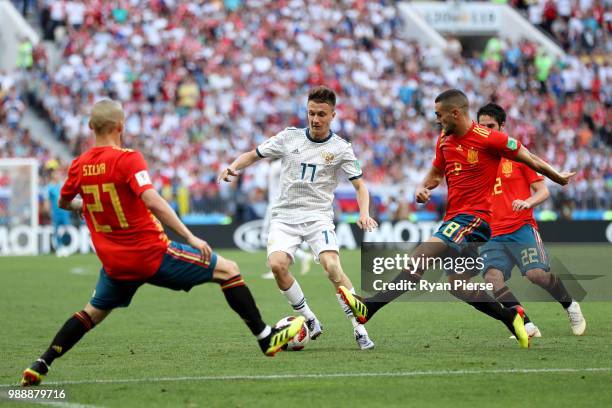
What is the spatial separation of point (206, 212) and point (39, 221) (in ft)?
14.9

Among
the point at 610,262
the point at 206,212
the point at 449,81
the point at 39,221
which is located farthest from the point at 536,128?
the point at 610,262

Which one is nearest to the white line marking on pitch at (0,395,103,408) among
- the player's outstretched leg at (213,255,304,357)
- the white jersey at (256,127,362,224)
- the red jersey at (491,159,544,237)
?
the player's outstretched leg at (213,255,304,357)

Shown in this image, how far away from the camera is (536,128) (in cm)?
3756

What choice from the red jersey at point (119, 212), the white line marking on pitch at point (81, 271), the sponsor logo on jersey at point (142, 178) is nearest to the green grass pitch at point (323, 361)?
the red jersey at point (119, 212)

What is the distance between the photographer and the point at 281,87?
35.9 meters

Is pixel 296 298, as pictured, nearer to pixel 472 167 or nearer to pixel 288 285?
pixel 288 285

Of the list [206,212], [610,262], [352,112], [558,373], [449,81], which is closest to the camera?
[558,373]

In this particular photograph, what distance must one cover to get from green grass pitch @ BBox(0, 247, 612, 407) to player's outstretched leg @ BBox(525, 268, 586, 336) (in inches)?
6.0

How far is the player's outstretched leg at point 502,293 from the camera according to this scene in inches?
413

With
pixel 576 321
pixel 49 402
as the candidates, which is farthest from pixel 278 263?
pixel 49 402

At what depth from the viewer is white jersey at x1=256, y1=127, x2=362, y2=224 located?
10578 millimetres

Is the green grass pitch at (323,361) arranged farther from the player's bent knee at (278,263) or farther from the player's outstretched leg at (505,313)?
the player's bent knee at (278,263)

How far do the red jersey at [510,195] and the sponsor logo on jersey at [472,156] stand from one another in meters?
1.38

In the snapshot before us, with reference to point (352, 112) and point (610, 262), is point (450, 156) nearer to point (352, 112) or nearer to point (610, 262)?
point (610, 262)
